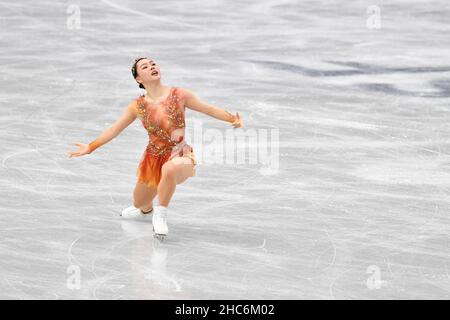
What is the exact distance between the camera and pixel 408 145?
10.8 m

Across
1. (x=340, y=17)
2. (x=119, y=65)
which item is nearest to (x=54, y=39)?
(x=119, y=65)

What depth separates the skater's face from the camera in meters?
8.12

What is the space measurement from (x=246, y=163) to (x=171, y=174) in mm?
2204

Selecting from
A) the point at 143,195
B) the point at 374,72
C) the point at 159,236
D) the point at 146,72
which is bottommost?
the point at 159,236

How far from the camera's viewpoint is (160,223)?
26.7ft

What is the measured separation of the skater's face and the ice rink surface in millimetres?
1078

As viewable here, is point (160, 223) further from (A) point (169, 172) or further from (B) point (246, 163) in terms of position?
(B) point (246, 163)

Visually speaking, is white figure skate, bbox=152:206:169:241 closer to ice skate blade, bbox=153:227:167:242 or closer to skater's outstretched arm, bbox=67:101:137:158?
ice skate blade, bbox=153:227:167:242

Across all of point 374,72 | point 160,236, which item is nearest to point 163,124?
point 160,236

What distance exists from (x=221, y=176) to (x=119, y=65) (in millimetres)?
4573

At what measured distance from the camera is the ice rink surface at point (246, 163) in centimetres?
745

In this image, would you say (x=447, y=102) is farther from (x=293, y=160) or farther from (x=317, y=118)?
(x=293, y=160)

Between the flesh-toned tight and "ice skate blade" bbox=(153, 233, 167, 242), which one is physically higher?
the flesh-toned tight

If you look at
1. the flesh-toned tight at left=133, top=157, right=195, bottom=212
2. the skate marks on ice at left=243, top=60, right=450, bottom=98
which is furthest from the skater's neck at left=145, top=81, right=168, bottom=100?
the skate marks on ice at left=243, top=60, right=450, bottom=98
